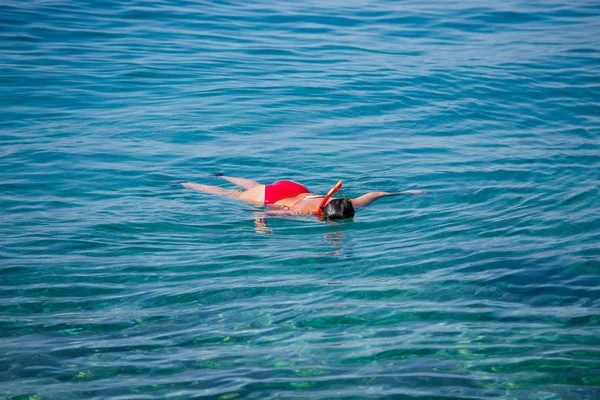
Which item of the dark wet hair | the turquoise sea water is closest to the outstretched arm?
the turquoise sea water

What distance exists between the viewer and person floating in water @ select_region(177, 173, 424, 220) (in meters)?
8.03

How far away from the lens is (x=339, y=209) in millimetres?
7996

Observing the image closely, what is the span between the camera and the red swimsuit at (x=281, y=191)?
8.70 m

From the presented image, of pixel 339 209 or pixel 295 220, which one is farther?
pixel 295 220

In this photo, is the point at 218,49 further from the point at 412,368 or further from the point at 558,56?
the point at 412,368

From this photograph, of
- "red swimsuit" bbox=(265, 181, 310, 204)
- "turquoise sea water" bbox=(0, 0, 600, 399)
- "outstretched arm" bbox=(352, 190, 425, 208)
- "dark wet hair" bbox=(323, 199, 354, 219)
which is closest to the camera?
"turquoise sea water" bbox=(0, 0, 600, 399)

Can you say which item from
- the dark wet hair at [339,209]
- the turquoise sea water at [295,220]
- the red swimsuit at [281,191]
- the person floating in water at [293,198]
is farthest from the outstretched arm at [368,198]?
the red swimsuit at [281,191]

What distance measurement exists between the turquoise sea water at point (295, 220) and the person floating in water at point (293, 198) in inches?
5.8

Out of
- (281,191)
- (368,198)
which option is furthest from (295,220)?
(368,198)

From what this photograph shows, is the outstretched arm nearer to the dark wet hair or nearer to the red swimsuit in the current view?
the dark wet hair

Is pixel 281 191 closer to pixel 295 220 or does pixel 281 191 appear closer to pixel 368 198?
pixel 295 220

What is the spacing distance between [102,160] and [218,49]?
24.9ft

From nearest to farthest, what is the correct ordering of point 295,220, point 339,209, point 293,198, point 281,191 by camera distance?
point 339,209, point 295,220, point 293,198, point 281,191

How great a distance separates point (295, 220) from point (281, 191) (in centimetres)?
53
